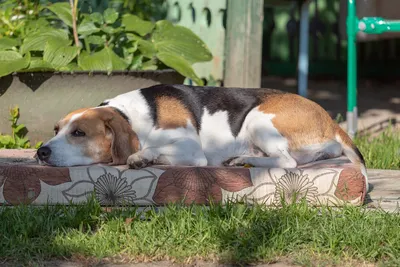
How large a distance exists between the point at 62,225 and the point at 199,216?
71 cm

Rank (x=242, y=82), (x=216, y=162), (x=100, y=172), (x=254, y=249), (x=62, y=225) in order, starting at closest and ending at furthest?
(x=254, y=249), (x=62, y=225), (x=100, y=172), (x=216, y=162), (x=242, y=82)

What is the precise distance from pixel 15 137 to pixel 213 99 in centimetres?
175

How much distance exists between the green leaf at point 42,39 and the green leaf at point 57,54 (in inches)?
3.3

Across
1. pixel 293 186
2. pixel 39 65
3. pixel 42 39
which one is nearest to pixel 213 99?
pixel 293 186

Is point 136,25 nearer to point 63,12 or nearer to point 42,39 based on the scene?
point 63,12

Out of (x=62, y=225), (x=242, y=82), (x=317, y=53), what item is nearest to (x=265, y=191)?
(x=62, y=225)

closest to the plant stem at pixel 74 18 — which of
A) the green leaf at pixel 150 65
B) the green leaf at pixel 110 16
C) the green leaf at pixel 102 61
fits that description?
the green leaf at pixel 102 61

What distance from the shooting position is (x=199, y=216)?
4.37 meters

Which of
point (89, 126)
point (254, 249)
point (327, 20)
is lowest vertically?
point (254, 249)

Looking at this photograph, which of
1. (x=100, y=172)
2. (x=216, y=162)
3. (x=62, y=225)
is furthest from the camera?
(x=216, y=162)

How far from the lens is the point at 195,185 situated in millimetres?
4840

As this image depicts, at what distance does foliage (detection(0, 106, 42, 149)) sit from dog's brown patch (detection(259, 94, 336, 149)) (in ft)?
6.61

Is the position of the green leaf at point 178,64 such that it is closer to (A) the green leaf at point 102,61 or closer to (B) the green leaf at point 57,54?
(A) the green leaf at point 102,61

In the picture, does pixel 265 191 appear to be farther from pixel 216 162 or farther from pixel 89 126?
pixel 89 126
